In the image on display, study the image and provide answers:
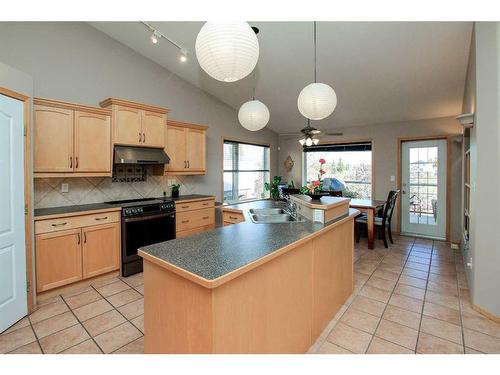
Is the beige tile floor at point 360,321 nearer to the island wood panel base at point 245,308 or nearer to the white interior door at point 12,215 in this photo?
the white interior door at point 12,215

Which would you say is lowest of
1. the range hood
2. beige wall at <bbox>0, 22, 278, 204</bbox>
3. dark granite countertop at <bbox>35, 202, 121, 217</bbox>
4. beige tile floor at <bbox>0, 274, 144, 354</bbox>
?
beige tile floor at <bbox>0, 274, 144, 354</bbox>

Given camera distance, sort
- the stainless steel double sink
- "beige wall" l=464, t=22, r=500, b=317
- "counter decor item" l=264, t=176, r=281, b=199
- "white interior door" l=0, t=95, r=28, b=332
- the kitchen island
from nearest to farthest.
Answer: the kitchen island, "white interior door" l=0, t=95, r=28, b=332, "beige wall" l=464, t=22, r=500, b=317, the stainless steel double sink, "counter decor item" l=264, t=176, r=281, b=199

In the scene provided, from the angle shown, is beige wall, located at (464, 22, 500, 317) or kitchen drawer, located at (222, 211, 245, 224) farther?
kitchen drawer, located at (222, 211, 245, 224)

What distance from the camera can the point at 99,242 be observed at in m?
3.01

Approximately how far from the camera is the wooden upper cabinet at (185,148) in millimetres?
3994

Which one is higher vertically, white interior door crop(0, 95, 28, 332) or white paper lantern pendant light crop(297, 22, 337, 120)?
white paper lantern pendant light crop(297, 22, 337, 120)

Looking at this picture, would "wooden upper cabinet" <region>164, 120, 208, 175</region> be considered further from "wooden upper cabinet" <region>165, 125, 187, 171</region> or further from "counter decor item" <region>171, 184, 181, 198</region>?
"counter decor item" <region>171, 184, 181, 198</region>

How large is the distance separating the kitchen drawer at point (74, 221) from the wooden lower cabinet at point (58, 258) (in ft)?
0.17

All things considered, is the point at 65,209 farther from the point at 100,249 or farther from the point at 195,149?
the point at 195,149

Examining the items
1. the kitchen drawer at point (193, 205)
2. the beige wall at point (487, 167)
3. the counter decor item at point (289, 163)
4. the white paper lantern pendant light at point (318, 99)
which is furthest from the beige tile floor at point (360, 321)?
the counter decor item at point (289, 163)

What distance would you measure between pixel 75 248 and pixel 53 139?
1.23m

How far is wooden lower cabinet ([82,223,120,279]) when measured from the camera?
2.91 metres

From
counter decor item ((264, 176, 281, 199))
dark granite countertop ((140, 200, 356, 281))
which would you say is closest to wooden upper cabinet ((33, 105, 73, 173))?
dark granite countertop ((140, 200, 356, 281))
